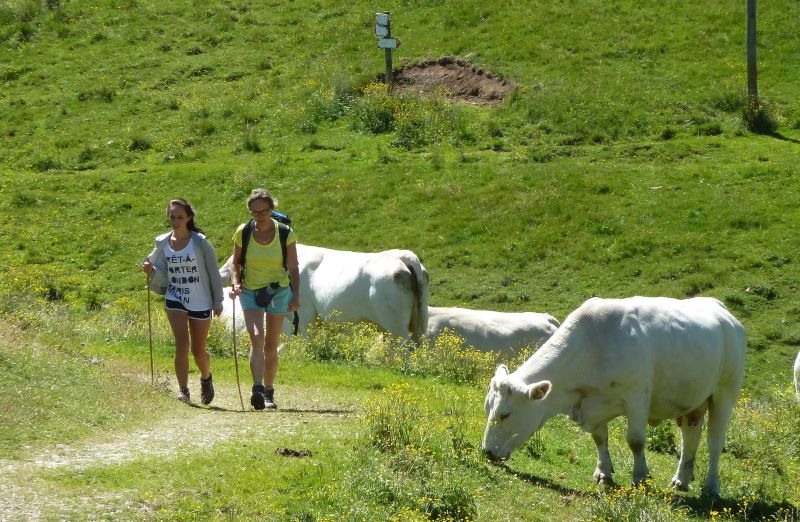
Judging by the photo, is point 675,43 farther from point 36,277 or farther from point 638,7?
point 36,277

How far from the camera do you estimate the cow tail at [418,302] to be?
1984 cm

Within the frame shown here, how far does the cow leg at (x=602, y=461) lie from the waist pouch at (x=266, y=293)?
381 centimetres

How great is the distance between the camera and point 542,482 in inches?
446

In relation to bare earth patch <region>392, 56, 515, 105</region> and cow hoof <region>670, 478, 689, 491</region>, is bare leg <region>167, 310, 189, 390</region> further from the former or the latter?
bare earth patch <region>392, 56, 515, 105</region>

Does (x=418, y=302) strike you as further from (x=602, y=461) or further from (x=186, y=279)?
(x=602, y=461)

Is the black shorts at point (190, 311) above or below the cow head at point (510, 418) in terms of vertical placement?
above

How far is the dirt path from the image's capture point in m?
8.85

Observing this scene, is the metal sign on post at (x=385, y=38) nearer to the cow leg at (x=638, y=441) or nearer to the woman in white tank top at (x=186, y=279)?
the woman in white tank top at (x=186, y=279)

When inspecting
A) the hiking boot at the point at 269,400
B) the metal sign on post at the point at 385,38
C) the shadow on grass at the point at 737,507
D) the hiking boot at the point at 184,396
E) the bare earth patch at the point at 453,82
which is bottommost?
the shadow on grass at the point at 737,507

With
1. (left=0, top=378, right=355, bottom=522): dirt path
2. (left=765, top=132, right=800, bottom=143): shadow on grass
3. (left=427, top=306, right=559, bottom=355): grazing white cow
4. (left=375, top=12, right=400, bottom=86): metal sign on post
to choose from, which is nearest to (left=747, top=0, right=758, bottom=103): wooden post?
(left=765, top=132, right=800, bottom=143): shadow on grass

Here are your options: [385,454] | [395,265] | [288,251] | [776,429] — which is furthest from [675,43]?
[385,454]

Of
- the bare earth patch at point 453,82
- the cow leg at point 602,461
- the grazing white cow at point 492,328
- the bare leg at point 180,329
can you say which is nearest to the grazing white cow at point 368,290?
the grazing white cow at point 492,328

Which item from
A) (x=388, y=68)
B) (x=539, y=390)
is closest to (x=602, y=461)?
(x=539, y=390)

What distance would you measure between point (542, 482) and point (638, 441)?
1016mm
